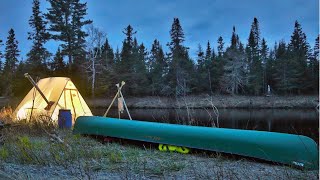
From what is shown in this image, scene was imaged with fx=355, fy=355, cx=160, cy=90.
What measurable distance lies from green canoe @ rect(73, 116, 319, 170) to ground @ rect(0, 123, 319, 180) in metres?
0.21

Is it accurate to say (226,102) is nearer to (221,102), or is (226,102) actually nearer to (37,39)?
(221,102)

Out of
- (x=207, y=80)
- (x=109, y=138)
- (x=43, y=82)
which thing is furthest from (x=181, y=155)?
(x=207, y=80)

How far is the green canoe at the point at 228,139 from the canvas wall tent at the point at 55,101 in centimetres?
494

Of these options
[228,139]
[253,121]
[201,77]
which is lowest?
[253,121]

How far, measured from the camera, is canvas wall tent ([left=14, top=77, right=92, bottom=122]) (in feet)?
45.9

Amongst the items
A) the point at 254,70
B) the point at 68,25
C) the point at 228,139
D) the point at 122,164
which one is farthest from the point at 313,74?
the point at 122,164

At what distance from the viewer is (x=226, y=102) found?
4703cm

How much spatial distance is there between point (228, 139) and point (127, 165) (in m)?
2.34

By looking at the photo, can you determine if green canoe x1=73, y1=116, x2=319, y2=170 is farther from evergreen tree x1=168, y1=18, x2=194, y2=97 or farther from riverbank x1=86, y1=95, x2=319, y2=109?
evergreen tree x1=168, y1=18, x2=194, y2=97

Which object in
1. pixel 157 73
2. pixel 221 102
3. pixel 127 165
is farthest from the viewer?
pixel 157 73

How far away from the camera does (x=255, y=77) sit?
55000mm

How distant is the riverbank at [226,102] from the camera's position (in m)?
44.2

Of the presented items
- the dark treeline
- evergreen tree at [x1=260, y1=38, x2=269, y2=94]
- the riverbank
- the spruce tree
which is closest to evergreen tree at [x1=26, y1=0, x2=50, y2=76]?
the dark treeline

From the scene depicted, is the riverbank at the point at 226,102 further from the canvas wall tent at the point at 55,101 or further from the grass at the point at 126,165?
the grass at the point at 126,165
